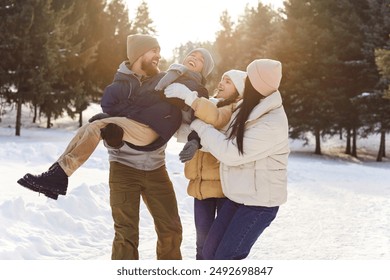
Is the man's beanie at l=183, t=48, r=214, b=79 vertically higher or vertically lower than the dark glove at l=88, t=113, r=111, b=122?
higher

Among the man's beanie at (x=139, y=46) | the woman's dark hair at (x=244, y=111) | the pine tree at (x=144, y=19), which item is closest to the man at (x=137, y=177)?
the man's beanie at (x=139, y=46)

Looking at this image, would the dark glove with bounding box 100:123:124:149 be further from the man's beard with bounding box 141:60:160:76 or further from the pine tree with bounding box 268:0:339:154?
the pine tree with bounding box 268:0:339:154

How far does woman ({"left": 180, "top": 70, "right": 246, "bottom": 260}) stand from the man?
0.27 meters

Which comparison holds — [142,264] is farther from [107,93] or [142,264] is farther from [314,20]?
[314,20]

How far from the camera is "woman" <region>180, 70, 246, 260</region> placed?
3.84 meters

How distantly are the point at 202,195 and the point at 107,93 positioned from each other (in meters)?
1.14

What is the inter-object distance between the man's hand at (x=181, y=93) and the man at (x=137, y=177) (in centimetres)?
21

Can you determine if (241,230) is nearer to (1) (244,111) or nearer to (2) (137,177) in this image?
(1) (244,111)

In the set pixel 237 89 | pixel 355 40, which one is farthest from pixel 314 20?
pixel 237 89

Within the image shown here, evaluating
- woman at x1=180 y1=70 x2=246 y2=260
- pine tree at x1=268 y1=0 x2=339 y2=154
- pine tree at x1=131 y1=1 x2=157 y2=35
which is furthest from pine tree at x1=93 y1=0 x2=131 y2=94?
woman at x1=180 y1=70 x2=246 y2=260

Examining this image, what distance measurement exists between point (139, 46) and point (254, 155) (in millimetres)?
1451

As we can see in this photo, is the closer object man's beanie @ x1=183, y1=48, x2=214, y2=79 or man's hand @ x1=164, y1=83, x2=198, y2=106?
man's hand @ x1=164, y1=83, x2=198, y2=106

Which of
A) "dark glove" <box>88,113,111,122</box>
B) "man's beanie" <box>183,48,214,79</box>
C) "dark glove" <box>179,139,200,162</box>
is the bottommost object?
"dark glove" <box>179,139,200,162</box>

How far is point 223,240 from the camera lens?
11.3 ft
